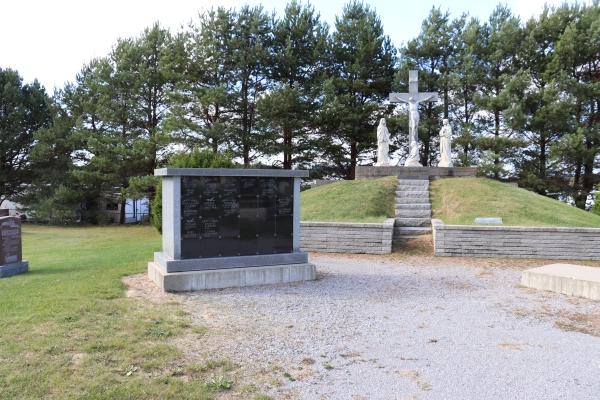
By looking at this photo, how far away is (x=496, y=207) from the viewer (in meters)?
12.9

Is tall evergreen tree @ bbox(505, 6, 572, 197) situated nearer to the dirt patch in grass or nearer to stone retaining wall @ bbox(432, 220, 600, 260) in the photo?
stone retaining wall @ bbox(432, 220, 600, 260)

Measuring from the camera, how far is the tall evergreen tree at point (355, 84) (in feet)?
77.6

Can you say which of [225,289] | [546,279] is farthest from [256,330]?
[546,279]

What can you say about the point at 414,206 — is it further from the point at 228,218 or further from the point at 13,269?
the point at 13,269

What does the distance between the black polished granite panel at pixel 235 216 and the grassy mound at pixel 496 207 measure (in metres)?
6.14

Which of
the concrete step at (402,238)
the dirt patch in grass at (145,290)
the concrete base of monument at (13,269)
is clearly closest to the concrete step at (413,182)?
the concrete step at (402,238)

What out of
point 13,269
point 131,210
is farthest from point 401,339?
point 131,210

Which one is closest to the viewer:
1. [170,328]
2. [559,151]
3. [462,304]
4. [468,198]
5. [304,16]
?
[170,328]

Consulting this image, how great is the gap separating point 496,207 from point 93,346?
11.6m

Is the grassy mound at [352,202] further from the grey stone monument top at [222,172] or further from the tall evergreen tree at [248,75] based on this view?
the tall evergreen tree at [248,75]

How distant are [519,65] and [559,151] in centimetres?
568

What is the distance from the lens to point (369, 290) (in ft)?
23.2

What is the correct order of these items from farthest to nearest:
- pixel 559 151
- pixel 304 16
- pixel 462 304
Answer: pixel 304 16
pixel 559 151
pixel 462 304

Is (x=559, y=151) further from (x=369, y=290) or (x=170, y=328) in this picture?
(x=170, y=328)
